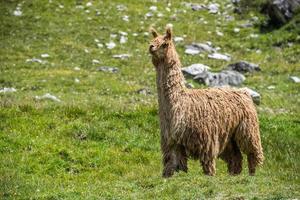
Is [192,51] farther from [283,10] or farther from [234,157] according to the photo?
[234,157]

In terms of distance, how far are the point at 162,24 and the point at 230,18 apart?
429 cm

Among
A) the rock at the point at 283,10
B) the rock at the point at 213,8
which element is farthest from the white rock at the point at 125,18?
the rock at the point at 283,10

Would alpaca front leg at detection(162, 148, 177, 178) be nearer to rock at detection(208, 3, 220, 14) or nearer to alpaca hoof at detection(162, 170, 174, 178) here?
alpaca hoof at detection(162, 170, 174, 178)

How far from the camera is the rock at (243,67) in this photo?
94.1ft

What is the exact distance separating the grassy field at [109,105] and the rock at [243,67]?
1.44ft

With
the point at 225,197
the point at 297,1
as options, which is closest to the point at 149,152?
the point at 225,197

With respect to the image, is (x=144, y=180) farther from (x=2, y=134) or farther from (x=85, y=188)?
(x=2, y=134)

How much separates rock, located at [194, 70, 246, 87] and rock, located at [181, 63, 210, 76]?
67 cm

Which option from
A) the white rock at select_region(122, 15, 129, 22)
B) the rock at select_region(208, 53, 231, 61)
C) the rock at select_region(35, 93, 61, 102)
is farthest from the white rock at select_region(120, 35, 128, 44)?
the rock at select_region(35, 93, 61, 102)

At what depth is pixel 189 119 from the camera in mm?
13062

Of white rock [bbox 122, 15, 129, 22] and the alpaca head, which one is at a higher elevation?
the alpaca head

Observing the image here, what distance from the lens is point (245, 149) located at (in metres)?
14.1

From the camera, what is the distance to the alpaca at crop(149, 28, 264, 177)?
13000mm

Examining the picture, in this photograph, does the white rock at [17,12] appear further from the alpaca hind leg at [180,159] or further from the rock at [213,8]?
the alpaca hind leg at [180,159]
